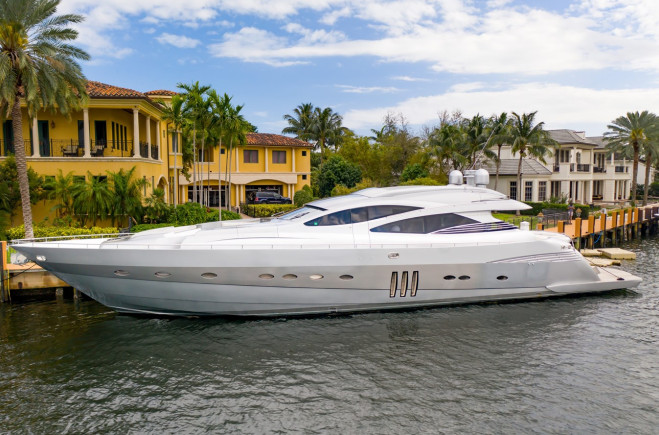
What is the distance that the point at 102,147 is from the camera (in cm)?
2525

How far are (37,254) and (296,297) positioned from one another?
6752mm

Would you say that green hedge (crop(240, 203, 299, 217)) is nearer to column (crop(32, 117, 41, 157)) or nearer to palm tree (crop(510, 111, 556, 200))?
column (crop(32, 117, 41, 157))

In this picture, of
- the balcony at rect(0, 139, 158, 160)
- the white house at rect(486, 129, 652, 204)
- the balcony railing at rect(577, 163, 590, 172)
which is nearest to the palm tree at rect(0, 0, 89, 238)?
the balcony at rect(0, 139, 158, 160)

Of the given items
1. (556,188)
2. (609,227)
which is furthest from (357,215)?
(556,188)

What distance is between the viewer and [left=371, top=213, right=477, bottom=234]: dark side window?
14008 millimetres

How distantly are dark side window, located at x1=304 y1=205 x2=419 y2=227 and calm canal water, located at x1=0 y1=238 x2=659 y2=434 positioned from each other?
8.74ft

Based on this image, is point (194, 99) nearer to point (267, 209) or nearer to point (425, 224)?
point (267, 209)

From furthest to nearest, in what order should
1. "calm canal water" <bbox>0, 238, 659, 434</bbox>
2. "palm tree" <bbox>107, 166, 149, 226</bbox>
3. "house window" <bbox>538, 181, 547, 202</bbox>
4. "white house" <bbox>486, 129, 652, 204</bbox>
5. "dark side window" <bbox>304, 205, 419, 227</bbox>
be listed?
"house window" <bbox>538, 181, 547, 202</bbox>
"white house" <bbox>486, 129, 652, 204</bbox>
"palm tree" <bbox>107, 166, 149, 226</bbox>
"dark side window" <bbox>304, 205, 419, 227</bbox>
"calm canal water" <bbox>0, 238, 659, 434</bbox>

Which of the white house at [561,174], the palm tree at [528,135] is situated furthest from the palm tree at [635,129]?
the palm tree at [528,135]

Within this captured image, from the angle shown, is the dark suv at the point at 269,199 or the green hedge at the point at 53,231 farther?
the dark suv at the point at 269,199

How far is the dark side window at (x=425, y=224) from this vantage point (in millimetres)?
14008

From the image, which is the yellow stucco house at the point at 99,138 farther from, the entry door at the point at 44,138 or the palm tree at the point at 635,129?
the palm tree at the point at 635,129

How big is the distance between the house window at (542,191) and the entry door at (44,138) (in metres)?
38.3

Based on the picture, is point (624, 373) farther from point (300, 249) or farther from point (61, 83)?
point (61, 83)
